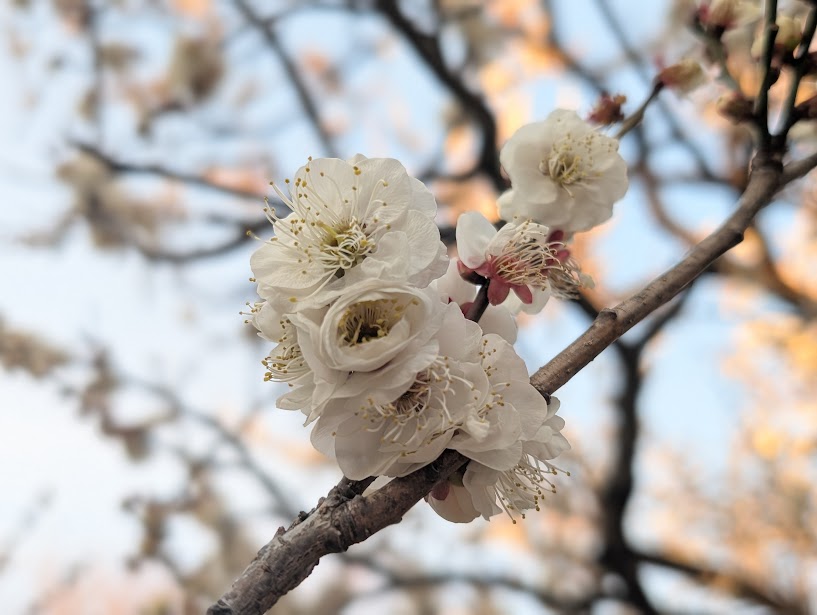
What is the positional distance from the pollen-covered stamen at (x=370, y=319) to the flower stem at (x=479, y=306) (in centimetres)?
6

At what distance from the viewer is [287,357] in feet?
1.06

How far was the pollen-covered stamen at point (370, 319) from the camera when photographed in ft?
0.99

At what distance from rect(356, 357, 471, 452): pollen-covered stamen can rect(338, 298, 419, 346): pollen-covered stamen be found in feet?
0.08

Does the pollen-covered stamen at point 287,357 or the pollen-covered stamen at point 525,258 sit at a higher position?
the pollen-covered stamen at point 525,258

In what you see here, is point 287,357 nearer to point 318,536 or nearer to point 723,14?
point 318,536

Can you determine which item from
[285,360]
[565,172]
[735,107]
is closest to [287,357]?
[285,360]

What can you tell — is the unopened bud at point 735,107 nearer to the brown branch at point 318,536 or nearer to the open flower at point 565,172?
the open flower at point 565,172

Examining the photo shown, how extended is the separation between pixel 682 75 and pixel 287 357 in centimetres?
35

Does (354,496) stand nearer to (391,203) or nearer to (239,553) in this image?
(391,203)

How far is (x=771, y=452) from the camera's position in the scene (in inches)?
72.3

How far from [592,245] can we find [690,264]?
1626 millimetres

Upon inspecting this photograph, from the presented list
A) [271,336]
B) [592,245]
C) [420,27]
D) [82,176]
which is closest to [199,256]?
[82,176]

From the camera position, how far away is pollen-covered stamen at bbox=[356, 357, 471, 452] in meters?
0.29

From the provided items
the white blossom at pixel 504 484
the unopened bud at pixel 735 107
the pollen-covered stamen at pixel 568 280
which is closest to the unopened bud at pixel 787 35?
the unopened bud at pixel 735 107
